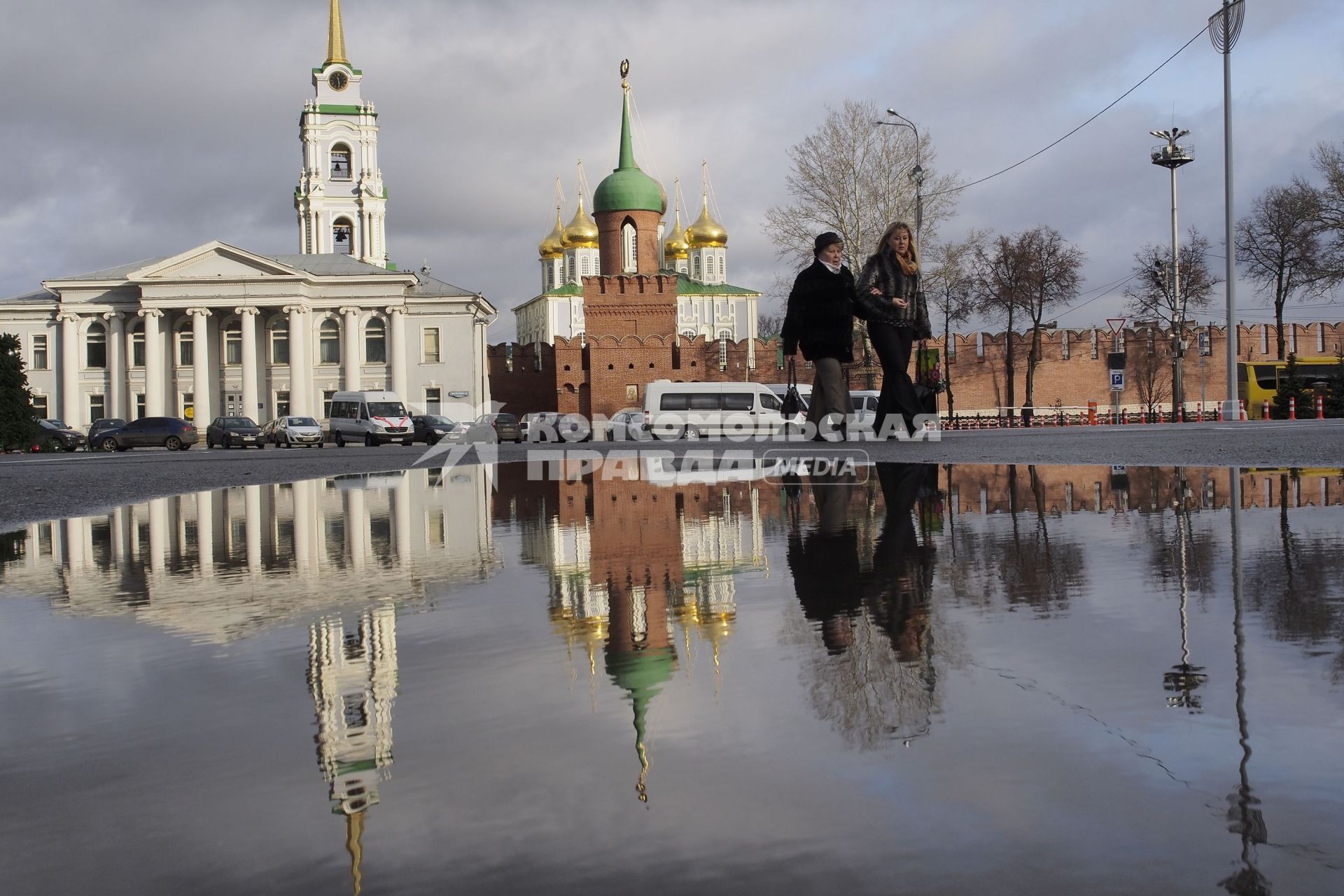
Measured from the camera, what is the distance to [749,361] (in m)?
66.6

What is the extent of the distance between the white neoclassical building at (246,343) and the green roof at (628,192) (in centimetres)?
1072

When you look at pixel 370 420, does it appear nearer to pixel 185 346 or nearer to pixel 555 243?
pixel 185 346

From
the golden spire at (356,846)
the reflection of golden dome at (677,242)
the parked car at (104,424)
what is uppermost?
the reflection of golden dome at (677,242)

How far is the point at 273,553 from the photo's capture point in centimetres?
564

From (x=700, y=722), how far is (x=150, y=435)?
179 feet

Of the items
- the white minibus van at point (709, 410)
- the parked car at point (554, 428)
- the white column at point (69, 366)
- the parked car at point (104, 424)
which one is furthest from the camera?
the white column at point (69, 366)

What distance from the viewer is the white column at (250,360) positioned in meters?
67.2

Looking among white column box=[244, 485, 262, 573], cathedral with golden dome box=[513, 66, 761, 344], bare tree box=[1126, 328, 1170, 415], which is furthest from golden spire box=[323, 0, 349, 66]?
white column box=[244, 485, 262, 573]

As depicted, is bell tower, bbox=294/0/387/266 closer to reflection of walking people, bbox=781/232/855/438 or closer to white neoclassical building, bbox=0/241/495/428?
white neoclassical building, bbox=0/241/495/428

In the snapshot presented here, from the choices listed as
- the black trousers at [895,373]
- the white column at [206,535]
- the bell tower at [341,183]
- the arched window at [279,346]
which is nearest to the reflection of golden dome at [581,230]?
the bell tower at [341,183]

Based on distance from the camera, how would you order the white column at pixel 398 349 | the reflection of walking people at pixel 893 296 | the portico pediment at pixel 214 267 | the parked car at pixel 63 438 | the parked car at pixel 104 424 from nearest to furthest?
the reflection of walking people at pixel 893 296, the parked car at pixel 63 438, the parked car at pixel 104 424, the portico pediment at pixel 214 267, the white column at pixel 398 349

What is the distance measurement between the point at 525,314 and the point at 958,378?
70306mm

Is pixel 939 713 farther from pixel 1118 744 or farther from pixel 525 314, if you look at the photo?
pixel 525 314

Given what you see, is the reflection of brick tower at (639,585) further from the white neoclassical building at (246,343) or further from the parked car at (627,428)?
the white neoclassical building at (246,343)
